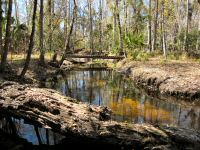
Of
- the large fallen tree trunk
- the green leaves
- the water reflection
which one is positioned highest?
the green leaves

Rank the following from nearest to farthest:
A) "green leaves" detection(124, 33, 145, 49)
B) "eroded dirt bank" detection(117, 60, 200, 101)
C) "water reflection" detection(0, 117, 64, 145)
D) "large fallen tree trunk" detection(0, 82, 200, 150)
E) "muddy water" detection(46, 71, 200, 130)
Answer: "large fallen tree trunk" detection(0, 82, 200, 150)
"water reflection" detection(0, 117, 64, 145)
"muddy water" detection(46, 71, 200, 130)
"eroded dirt bank" detection(117, 60, 200, 101)
"green leaves" detection(124, 33, 145, 49)

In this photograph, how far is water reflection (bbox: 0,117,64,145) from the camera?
987 cm

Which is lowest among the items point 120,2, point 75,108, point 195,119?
point 195,119

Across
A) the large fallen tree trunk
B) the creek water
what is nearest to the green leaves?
the creek water

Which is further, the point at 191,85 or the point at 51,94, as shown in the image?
the point at 191,85

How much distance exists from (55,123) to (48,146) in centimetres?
78

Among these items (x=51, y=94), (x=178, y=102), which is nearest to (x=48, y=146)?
(x=51, y=94)

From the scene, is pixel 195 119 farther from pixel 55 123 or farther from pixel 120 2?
pixel 120 2

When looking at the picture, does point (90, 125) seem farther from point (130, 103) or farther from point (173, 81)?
point (173, 81)

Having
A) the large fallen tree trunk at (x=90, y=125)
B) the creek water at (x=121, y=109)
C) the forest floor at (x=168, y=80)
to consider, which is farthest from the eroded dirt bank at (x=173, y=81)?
the large fallen tree trunk at (x=90, y=125)

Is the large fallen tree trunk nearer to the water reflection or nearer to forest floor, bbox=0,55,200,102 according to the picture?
the water reflection

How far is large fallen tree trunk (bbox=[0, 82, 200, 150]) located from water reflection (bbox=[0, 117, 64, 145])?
61 cm

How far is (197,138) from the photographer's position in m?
8.48

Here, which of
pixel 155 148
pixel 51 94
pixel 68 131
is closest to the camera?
pixel 155 148
